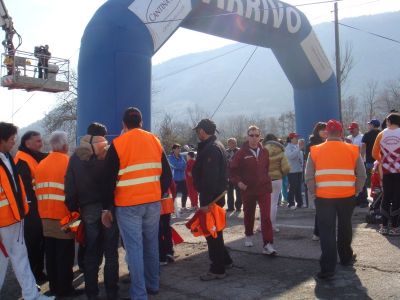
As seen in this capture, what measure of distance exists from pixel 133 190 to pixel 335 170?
7.74ft

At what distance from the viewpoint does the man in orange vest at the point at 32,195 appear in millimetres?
5348

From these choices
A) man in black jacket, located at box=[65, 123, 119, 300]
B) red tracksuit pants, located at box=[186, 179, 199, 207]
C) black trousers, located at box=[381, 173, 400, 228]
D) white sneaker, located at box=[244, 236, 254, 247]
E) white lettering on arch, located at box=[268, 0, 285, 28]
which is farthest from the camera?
red tracksuit pants, located at box=[186, 179, 199, 207]

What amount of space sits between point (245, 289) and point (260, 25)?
7452mm

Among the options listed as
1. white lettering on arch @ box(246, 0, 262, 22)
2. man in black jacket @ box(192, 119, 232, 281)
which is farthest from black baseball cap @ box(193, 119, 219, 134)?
white lettering on arch @ box(246, 0, 262, 22)

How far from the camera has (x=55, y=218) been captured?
501cm

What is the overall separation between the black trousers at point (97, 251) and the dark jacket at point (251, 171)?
2340mm

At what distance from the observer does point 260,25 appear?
35.5 ft

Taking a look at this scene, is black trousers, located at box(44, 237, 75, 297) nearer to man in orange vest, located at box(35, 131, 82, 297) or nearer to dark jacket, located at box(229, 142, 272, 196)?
man in orange vest, located at box(35, 131, 82, 297)

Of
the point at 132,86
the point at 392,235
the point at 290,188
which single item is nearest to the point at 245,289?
the point at 392,235

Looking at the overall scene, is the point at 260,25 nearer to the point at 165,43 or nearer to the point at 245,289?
the point at 165,43

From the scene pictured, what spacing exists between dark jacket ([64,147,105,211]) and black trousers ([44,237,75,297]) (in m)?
0.54

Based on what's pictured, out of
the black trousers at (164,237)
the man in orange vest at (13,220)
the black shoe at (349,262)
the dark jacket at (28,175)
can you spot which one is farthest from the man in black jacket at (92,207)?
the black shoe at (349,262)

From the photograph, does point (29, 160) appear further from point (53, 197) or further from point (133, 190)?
point (133, 190)

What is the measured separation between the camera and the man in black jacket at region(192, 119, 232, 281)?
5.39 m
